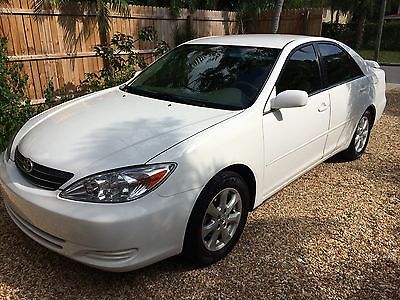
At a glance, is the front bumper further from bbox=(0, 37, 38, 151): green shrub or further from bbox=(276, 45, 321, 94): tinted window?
bbox=(0, 37, 38, 151): green shrub

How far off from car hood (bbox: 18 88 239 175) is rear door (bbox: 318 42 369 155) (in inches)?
60.8

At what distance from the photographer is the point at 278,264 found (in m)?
2.73

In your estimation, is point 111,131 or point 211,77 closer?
point 111,131

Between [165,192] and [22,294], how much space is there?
1199 mm

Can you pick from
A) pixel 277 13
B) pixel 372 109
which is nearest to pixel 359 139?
pixel 372 109

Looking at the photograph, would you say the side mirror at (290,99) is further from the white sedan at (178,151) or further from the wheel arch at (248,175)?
the wheel arch at (248,175)

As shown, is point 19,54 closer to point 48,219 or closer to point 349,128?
point 48,219

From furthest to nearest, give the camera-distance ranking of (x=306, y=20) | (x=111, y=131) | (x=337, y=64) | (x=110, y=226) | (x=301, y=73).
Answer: (x=306, y=20), (x=337, y=64), (x=301, y=73), (x=111, y=131), (x=110, y=226)

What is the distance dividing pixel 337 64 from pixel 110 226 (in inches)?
124

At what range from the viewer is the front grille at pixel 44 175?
2.23 metres

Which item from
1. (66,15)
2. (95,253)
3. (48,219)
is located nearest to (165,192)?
(95,253)

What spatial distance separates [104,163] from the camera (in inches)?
87.2

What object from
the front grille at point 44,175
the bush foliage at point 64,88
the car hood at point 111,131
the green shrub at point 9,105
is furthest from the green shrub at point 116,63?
the front grille at point 44,175

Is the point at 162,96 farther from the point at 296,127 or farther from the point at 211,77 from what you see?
the point at 296,127
